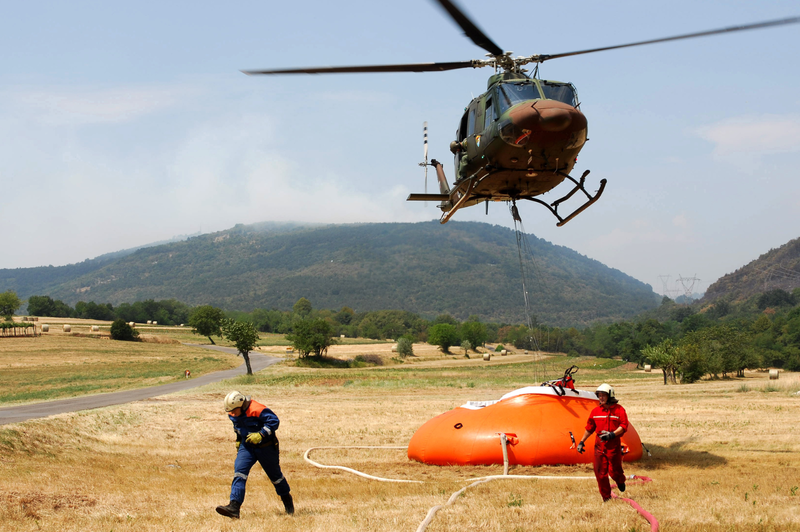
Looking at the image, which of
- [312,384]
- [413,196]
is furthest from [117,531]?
[312,384]

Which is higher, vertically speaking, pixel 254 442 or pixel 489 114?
pixel 489 114

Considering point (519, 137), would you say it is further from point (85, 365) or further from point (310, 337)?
→ point (310, 337)

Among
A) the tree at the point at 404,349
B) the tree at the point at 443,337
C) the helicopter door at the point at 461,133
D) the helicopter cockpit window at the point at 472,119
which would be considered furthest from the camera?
the tree at the point at 443,337

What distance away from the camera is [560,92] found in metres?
13.2

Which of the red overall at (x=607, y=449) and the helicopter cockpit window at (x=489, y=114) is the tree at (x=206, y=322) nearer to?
the helicopter cockpit window at (x=489, y=114)

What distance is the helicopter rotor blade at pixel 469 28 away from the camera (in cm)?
839

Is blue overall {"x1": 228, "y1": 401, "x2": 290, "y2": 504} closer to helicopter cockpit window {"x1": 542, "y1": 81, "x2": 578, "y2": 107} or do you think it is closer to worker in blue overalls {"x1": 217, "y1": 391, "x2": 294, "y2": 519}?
worker in blue overalls {"x1": 217, "y1": 391, "x2": 294, "y2": 519}

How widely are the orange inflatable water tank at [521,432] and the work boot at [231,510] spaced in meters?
6.83

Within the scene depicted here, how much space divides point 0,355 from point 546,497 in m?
72.0

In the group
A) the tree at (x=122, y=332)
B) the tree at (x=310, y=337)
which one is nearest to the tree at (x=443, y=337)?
the tree at (x=310, y=337)

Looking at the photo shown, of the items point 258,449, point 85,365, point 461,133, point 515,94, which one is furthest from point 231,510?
point 85,365

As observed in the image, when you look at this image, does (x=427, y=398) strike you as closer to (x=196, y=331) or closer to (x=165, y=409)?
(x=165, y=409)

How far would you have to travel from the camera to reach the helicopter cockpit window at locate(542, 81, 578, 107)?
13.1 meters

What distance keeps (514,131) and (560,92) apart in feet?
5.67
